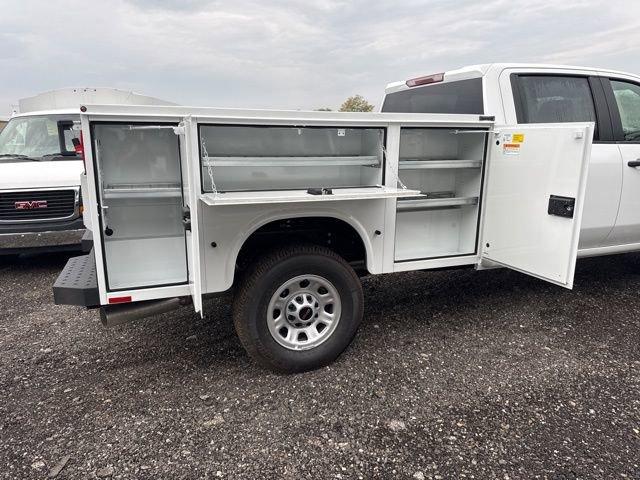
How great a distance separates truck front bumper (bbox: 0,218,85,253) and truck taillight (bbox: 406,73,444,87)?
13.8 feet

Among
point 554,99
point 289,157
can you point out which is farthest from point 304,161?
point 554,99

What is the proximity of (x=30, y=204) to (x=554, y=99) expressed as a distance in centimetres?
588

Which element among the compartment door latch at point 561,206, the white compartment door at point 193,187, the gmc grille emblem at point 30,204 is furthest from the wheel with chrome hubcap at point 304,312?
the gmc grille emblem at point 30,204

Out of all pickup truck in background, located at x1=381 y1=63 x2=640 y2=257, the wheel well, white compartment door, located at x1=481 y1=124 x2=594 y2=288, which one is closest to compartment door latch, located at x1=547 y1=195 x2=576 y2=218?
white compartment door, located at x1=481 y1=124 x2=594 y2=288

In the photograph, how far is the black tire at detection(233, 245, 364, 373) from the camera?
3.16m

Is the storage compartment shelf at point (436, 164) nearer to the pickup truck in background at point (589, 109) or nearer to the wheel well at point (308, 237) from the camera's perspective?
the pickup truck in background at point (589, 109)

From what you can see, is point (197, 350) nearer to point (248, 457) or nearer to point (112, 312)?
point (112, 312)

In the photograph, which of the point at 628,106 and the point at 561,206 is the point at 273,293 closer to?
the point at 561,206

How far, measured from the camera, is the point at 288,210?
3207 millimetres

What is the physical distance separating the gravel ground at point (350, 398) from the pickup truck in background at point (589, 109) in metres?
0.85

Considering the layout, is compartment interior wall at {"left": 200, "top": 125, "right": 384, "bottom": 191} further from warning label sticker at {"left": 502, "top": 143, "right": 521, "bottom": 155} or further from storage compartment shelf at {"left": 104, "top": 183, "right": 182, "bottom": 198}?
warning label sticker at {"left": 502, "top": 143, "right": 521, "bottom": 155}

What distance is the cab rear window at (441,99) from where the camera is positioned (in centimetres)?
402


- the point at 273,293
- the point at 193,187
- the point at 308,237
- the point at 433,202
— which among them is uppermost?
the point at 193,187

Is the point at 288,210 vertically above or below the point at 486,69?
below
